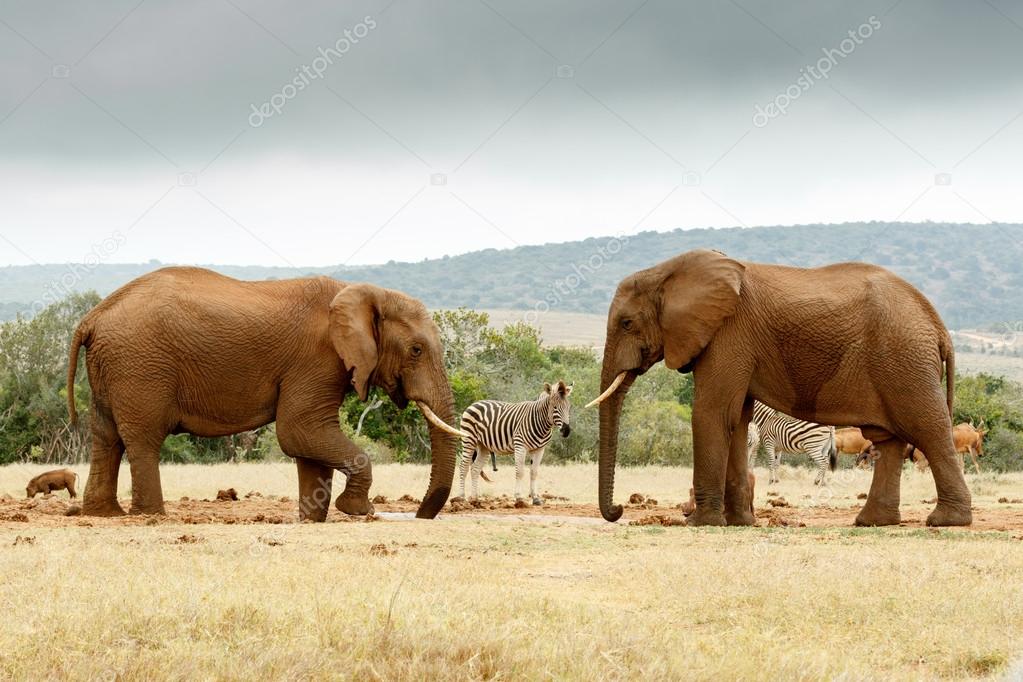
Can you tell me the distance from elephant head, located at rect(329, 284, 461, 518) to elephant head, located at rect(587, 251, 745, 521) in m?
1.89

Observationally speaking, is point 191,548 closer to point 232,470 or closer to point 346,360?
point 346,360

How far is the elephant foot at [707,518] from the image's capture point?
1506 centimetres

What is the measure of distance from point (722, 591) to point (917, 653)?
5.88 feet

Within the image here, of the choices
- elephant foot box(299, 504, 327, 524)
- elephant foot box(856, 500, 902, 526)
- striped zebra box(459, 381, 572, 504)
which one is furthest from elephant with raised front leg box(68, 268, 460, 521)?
elephant foot box(856, 500, 902, 526)

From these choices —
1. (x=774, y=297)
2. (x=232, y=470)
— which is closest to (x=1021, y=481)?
(x=774, y=297)

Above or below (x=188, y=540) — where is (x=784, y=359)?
above

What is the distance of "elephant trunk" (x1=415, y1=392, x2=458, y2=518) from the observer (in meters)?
15.1

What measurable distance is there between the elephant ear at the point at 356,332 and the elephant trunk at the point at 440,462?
90cm

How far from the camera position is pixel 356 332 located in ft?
49.0

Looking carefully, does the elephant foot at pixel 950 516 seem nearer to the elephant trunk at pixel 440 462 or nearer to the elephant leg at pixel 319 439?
the elephant trunk at pixel 440 462

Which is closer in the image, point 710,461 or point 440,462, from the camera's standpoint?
point 710,461

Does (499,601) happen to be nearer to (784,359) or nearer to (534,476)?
(784,359)

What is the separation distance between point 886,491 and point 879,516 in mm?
311

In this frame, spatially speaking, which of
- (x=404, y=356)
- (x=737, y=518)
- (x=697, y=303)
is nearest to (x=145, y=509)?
(x=404, y=356)
